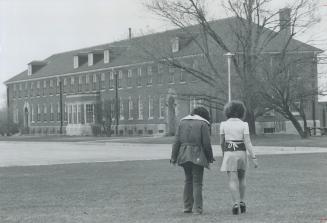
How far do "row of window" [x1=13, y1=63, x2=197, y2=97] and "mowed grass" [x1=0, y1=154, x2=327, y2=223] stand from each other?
1639 inches

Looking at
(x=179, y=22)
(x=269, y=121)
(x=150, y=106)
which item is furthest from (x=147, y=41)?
(x=150, y=106)

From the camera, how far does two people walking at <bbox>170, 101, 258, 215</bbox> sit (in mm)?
11211

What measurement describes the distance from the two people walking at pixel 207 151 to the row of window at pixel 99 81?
50578 millimetres

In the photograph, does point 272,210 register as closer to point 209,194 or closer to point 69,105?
point 209,194

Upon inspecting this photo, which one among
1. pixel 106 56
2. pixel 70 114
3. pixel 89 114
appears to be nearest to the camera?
pixel 89 114

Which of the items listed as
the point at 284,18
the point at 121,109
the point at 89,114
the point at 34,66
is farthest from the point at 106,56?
the point at 284,18

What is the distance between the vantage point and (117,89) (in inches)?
3036

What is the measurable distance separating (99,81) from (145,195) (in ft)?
220

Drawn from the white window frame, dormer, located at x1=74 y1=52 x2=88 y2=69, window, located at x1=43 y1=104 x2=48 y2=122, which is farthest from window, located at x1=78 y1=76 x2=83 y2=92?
window, located at x1=43 y1=104 x2=48 y2=122

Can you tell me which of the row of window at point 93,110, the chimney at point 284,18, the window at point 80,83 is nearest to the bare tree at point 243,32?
the chimney at point 284,18

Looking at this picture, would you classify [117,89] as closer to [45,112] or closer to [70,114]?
[70,114]

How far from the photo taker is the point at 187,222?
10359 mm

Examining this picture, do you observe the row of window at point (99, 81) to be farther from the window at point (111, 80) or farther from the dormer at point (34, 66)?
the dormer at point (34, 66)

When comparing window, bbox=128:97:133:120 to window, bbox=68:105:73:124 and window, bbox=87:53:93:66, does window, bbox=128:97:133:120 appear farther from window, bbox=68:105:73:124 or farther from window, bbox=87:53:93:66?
window, bbox=87:53:93:66
